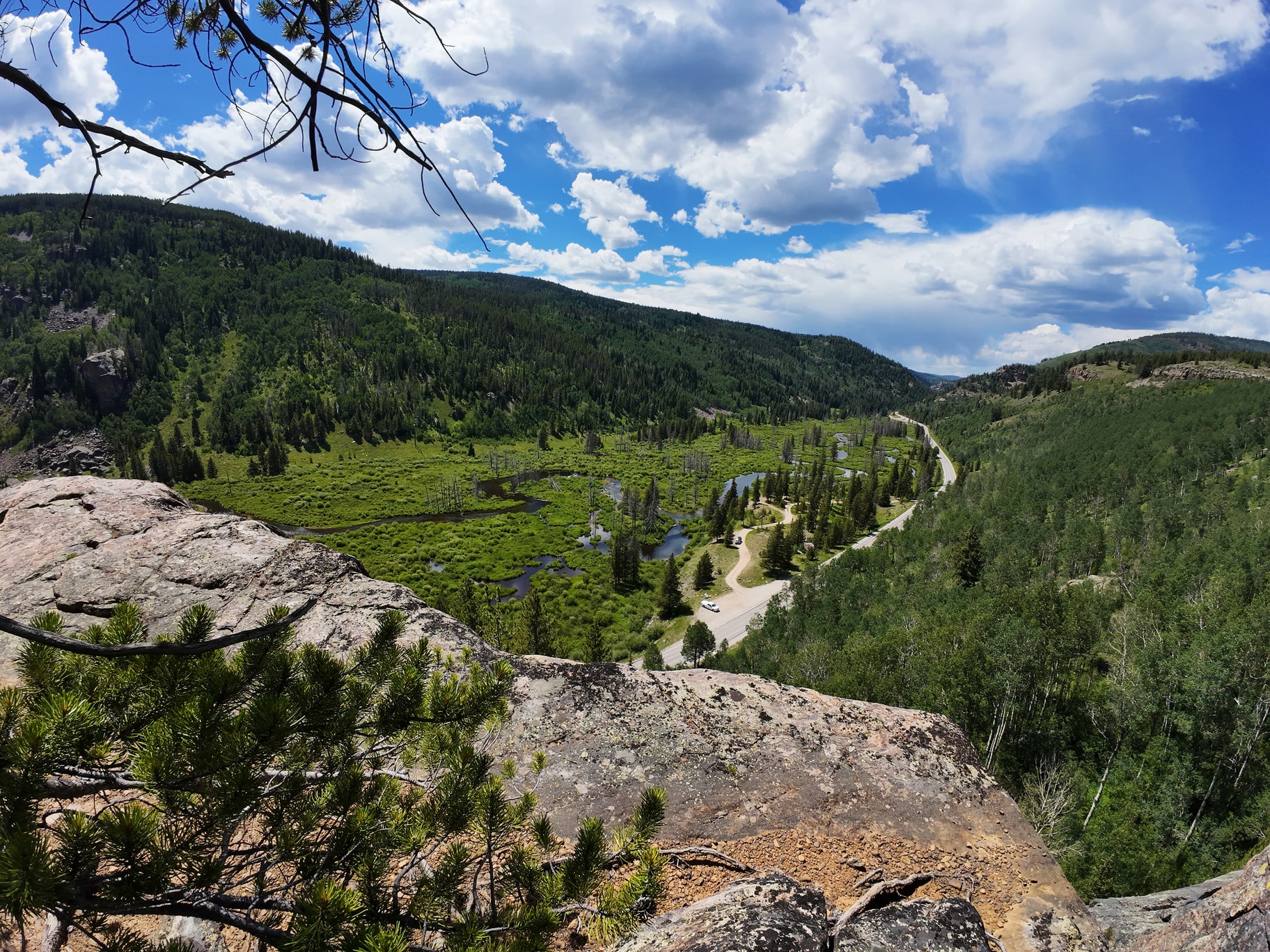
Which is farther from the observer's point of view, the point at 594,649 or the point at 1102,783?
the point at 594,649

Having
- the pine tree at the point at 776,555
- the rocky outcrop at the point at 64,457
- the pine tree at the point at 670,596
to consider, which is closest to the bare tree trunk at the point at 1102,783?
the pine tree at the point at 670,596

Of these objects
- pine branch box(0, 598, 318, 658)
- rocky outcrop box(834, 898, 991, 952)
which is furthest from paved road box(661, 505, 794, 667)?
pine branch box(0, 598, 318, 658)

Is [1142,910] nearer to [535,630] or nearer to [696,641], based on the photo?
[535,630]

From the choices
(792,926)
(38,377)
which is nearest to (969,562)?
(792,926)

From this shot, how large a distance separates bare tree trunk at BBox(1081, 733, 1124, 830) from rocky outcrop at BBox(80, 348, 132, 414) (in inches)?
8703

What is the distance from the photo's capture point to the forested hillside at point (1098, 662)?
28875mm

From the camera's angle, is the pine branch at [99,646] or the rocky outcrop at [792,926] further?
the rocky outcrop at [792,926]

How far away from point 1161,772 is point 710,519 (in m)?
69.7

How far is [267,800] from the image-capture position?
3.62 meters

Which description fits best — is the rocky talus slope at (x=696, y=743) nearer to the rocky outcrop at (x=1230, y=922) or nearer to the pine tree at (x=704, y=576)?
the rocky outcrop at (x=1230, y=922)

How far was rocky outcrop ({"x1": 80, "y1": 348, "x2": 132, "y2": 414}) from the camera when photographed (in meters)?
155

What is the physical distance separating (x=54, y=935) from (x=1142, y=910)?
69.1 ft

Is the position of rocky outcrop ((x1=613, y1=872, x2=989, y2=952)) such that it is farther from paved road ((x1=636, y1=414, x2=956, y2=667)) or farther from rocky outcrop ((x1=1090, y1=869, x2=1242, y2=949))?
paved road ((x1=636, y1=414, x2=956, y2=667))

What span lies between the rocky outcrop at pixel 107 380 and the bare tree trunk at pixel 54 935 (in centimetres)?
21279
